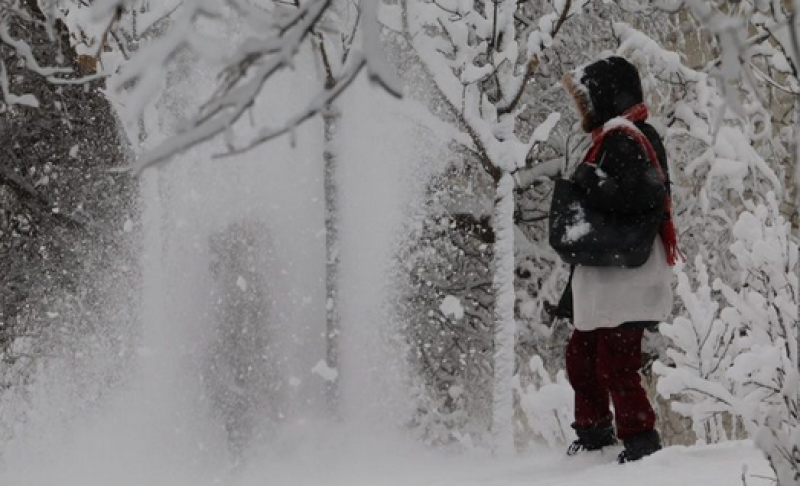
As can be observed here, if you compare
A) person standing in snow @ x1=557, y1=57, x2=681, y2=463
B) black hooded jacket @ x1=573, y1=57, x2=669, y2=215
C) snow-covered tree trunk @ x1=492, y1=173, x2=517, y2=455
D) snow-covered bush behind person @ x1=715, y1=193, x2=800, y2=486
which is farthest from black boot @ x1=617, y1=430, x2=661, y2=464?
snow-covered tree trunk @ x1=492, y1=173, x2=517, y2=455

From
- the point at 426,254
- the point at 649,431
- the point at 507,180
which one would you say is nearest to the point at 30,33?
the point at 426,254

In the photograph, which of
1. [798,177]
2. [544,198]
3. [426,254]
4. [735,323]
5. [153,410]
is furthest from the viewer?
[544,198]

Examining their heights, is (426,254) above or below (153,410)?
above

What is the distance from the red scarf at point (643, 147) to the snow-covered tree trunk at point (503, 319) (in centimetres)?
219

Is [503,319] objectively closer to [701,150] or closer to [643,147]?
[643,147]

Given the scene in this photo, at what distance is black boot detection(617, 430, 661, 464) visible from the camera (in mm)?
3670

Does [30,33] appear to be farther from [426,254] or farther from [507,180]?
[507,180]

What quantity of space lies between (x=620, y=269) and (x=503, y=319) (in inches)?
89.7

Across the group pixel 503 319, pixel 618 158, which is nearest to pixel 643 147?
pixel 618 158

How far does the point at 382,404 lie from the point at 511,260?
2.18 meters

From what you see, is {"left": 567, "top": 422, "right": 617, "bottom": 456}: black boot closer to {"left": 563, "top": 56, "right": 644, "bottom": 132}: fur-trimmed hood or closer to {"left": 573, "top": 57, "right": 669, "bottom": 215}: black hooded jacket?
{"left": 573, "top": 57, "right": 669, "bottom": 215}: black hooded jacket

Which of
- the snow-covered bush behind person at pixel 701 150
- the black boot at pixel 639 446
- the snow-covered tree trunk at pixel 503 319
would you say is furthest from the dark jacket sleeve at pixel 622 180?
the snow-covered bush behind person at pixel 701 150

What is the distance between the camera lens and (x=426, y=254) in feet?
26.5

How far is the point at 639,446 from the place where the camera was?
368cm
